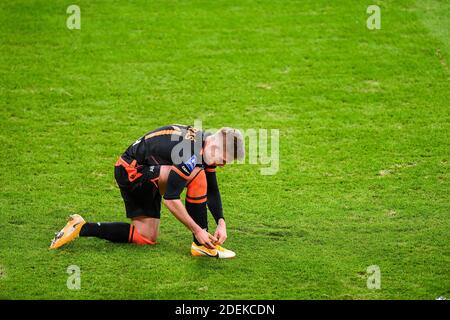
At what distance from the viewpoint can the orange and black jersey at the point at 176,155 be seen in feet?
24.4

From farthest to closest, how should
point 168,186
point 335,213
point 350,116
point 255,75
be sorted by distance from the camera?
point 255,75 < point 350,116 < point 335,213 < point 168,186

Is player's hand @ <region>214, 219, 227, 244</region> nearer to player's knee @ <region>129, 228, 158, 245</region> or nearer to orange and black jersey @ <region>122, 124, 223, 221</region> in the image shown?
orange and black jersey @ <region>122, 124, 223, 221</region>

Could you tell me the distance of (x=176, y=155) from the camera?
7633 mm

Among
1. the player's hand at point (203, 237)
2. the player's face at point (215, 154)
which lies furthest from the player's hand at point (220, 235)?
the player's face at point (215, 154)

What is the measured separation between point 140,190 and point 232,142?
1.14m

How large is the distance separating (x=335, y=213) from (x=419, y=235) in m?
1.05

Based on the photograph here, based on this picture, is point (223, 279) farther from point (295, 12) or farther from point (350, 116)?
point (295, 12)

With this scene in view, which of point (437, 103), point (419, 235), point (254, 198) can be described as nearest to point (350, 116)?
point (437, 103)

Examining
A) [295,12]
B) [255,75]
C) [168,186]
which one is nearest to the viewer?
[168,186]

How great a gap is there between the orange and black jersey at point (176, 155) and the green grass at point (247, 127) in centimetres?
79

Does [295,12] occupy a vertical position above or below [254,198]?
above

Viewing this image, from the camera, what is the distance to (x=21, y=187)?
31.9ft

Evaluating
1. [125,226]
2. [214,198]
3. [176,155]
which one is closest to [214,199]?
[214,198]

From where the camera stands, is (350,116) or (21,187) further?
(350,116)
